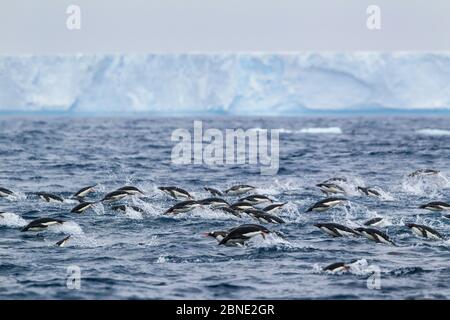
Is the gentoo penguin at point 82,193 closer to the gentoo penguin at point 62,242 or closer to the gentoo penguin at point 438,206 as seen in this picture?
the gentoo penguin at point 62,242

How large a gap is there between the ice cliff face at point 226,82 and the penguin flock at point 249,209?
3391cm

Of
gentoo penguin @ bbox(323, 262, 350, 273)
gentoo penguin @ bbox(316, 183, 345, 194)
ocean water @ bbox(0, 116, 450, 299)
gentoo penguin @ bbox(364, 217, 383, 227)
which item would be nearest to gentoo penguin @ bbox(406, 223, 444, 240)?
ocean water @ bbox(0, 116, 450, 299)

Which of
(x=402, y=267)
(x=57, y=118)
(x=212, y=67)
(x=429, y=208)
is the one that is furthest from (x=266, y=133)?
(x=402, y=267)

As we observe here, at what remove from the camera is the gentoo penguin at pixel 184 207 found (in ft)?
52.3

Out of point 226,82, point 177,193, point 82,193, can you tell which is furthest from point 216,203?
point 226,82

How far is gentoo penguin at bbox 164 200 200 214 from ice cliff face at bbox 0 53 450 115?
126 ft

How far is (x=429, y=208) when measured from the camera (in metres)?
16.7

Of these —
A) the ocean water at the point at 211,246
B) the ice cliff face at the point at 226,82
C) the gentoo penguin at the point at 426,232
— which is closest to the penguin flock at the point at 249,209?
the gentoo penguin at the point at 426,232

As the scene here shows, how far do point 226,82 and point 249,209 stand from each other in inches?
1648

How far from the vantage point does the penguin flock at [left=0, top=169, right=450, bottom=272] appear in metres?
13.1

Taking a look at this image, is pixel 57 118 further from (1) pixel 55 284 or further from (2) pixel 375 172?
(1) pixel 55 284

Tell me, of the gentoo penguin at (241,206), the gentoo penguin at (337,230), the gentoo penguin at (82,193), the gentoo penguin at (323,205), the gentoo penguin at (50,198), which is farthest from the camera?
the gentoo penguin at (82,193)

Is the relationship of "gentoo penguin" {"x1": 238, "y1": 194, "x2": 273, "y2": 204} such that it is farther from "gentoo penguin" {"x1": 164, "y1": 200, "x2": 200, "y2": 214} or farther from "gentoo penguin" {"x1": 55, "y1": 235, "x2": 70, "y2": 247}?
"gentoo penguin" {"x1": 55, "y1": 235, "x2": 70, "y2": 247}
